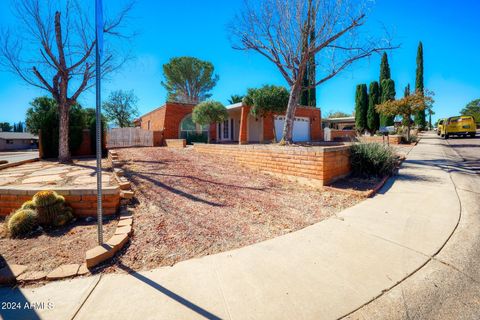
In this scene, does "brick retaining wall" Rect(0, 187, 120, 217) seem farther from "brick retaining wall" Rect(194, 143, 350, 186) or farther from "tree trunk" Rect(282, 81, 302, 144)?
"tree trunk" Rect(282, 81, 302, 144)

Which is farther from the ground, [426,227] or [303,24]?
[303,24]

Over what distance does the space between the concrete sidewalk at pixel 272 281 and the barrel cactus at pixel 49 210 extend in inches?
54.4

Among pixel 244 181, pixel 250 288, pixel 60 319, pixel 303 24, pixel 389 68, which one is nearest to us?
pixel 60 319

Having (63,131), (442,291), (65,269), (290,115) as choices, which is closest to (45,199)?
(65,269)

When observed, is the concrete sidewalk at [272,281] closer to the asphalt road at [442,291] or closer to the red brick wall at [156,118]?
the asphalt road at [442,291]

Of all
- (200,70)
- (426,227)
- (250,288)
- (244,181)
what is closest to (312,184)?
(244,181)

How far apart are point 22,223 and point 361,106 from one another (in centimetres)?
2847

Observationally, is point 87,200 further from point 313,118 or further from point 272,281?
point 313,118

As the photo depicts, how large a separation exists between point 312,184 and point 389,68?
3262cm

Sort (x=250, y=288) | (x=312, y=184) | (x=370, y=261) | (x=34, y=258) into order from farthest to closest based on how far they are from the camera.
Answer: (x=312, y=184)
(x=34, y=258)
(x=370, y=261)
(x=250, y=288)

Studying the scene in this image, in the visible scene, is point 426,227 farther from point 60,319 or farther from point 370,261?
point 60,319

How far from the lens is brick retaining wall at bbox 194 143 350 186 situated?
15.9ft

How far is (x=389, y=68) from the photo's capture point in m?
28.6

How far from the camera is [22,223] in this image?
9.50ft
